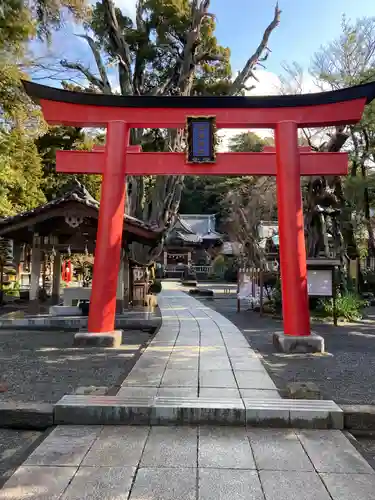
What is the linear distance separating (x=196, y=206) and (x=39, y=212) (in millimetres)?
45364

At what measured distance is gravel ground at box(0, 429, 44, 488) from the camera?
3404 millimetres

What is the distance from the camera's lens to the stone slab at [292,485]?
2.95 meters

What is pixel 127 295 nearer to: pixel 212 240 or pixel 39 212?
pixel 39 212

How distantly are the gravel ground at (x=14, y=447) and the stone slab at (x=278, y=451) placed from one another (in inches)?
77.6

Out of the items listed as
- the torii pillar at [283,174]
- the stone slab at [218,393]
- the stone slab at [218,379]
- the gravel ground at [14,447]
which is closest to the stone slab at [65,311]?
the torii pillar at [283,174]

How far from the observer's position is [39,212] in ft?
39.5

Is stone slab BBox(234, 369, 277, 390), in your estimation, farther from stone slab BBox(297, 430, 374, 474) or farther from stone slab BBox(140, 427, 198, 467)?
stone slab BBox(140, 427, 198, 467)

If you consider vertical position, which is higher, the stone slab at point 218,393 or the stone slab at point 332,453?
the stone slab at point 218,393

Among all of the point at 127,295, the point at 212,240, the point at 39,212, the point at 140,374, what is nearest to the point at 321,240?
the point at 127,295

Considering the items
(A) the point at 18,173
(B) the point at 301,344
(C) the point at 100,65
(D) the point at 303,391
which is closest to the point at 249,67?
(C) the point at 100,65

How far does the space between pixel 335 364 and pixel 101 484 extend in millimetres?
5103

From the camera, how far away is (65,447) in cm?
375

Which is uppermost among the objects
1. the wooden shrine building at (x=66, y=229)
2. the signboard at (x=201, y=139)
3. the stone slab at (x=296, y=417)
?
the signboard at (x=201, y=139)

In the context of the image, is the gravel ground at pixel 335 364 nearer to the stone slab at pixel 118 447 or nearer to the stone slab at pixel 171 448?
the stone slab at pixel 171 448
